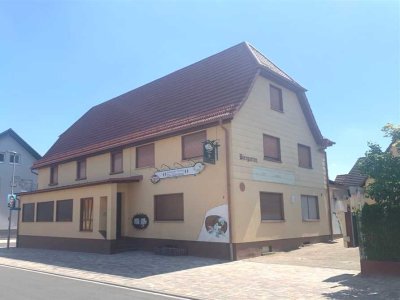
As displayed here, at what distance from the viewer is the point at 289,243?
19.5 metres

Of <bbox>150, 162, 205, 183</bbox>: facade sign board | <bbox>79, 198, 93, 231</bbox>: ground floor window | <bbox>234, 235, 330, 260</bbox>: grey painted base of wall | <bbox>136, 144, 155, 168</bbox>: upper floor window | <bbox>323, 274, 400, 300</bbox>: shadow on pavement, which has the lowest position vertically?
<bbox>323, 274, 400, 300</bbox>: shadow on pavement

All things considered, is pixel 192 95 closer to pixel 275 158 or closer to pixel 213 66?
pixel 213 66

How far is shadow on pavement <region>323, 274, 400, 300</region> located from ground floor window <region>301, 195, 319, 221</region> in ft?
31.2

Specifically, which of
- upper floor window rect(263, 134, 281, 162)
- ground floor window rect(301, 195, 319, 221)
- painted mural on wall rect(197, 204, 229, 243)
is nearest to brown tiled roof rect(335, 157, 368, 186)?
ground floor window rect(301, 195, 319, 221)

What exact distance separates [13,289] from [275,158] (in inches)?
521

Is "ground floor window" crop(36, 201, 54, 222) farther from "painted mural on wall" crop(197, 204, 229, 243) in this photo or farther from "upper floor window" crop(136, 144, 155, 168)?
"painted mural on wall" crop(197, 204, 229, 243)

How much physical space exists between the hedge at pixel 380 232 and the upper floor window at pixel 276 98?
961cm

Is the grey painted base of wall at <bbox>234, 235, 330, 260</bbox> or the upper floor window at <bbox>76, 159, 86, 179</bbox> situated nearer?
the grey painted base of wall at <bbox>234, 235, 330, 260</bbox>

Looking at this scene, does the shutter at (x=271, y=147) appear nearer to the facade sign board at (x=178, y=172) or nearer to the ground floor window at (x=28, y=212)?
the facade sign board at (x=178, y=172)

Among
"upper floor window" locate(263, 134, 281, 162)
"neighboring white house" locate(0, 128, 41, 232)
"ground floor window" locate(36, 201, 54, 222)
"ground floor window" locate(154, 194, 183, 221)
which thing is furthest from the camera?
"neighboring white house" locate(0, 128, 41, 232)

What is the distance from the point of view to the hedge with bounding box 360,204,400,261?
11.4 meters

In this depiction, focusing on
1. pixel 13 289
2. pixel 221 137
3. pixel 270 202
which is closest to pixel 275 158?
pixel 270 202

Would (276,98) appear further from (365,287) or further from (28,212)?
(28,212)

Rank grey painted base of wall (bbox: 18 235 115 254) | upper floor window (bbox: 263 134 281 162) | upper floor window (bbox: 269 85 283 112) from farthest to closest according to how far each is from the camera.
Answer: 1. upper floor window (bbox: 269 85 283 112)
2. grey painted base of wall (bbox: 18 235 115 254)
3. upper floor window (bbox: 263 134 281 162)
